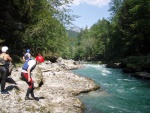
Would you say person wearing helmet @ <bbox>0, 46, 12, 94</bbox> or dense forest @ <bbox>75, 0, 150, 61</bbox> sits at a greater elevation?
dense forest @ <bbox>75, 0, 150, 61</bbox>

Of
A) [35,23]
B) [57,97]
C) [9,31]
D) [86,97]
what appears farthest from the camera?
[35,23]

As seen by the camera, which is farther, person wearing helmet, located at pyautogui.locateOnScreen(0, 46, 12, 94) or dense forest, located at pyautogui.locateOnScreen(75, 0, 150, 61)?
dense forest, located at pyautogui.locateOnScreen(75, 0, 150, 61)

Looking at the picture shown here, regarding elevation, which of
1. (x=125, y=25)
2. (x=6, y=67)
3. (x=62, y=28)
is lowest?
(x=6, y=67)

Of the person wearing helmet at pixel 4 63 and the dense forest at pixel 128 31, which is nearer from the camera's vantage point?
the person wearing helmet at pixel 4 63

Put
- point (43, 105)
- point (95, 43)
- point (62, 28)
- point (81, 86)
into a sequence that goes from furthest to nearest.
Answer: point (95, 43) < point (62, 28) < point (81, 86) < point (43, 105)

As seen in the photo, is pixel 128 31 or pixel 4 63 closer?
pixel 4 63

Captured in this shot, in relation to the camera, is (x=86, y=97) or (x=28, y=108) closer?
(x=28, y=108)

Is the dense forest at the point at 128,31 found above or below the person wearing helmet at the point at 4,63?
above

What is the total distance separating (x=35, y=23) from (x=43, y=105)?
52.2ft

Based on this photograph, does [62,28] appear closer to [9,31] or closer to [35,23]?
[35,23]

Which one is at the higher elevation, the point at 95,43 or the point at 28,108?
the point at 95,43

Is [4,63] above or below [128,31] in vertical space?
below

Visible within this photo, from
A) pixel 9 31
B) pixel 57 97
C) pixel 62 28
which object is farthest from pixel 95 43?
pixel 57 97

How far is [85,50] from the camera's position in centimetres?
10550
